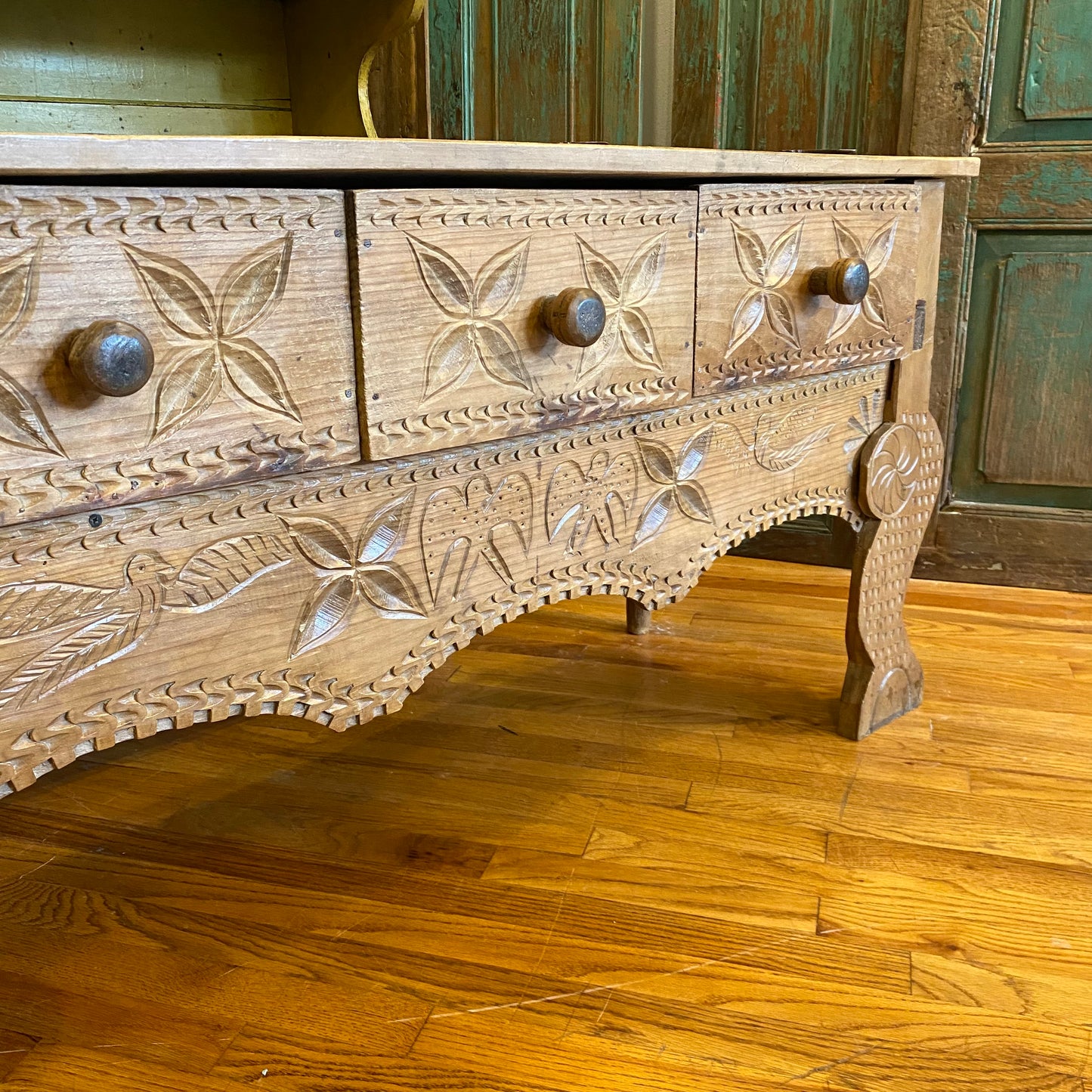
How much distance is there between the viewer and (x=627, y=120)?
1.99 meters

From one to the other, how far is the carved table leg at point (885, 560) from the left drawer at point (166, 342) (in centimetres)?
77

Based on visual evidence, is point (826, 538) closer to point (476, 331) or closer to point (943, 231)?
point (943, 231)

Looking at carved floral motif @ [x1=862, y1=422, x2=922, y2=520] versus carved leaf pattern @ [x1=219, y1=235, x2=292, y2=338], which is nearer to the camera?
carved leaf pattern @ [x1=219, y1=235, x2=292, y2=338]

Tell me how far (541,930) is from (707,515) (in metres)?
0.45

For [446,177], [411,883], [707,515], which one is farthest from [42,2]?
[411,883]

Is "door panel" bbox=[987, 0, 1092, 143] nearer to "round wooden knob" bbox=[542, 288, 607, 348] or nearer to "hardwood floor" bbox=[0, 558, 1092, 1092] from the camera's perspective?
"hardwood floor" bbox=[0, 558, 1092, 1092]

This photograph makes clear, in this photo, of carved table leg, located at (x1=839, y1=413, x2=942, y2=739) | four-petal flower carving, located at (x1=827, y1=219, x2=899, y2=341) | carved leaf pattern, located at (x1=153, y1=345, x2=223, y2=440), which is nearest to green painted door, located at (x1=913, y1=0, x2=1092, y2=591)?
carved table leg, located at (x1=839, y1=413, x2=942, y2=739)

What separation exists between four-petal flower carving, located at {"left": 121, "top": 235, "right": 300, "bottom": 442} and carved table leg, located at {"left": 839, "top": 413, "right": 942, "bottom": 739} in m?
0.81

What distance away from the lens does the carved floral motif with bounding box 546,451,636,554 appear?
3.02ft

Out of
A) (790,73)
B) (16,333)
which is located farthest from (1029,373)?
(16,333)

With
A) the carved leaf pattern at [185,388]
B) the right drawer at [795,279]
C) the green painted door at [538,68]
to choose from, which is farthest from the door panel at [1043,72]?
the carved leaf pattern at [185,388]

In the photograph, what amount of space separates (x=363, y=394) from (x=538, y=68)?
1.48 meters

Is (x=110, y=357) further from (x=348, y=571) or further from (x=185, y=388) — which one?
(x=348, y=571)

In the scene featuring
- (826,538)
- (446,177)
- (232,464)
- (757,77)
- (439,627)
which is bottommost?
(826,538)
